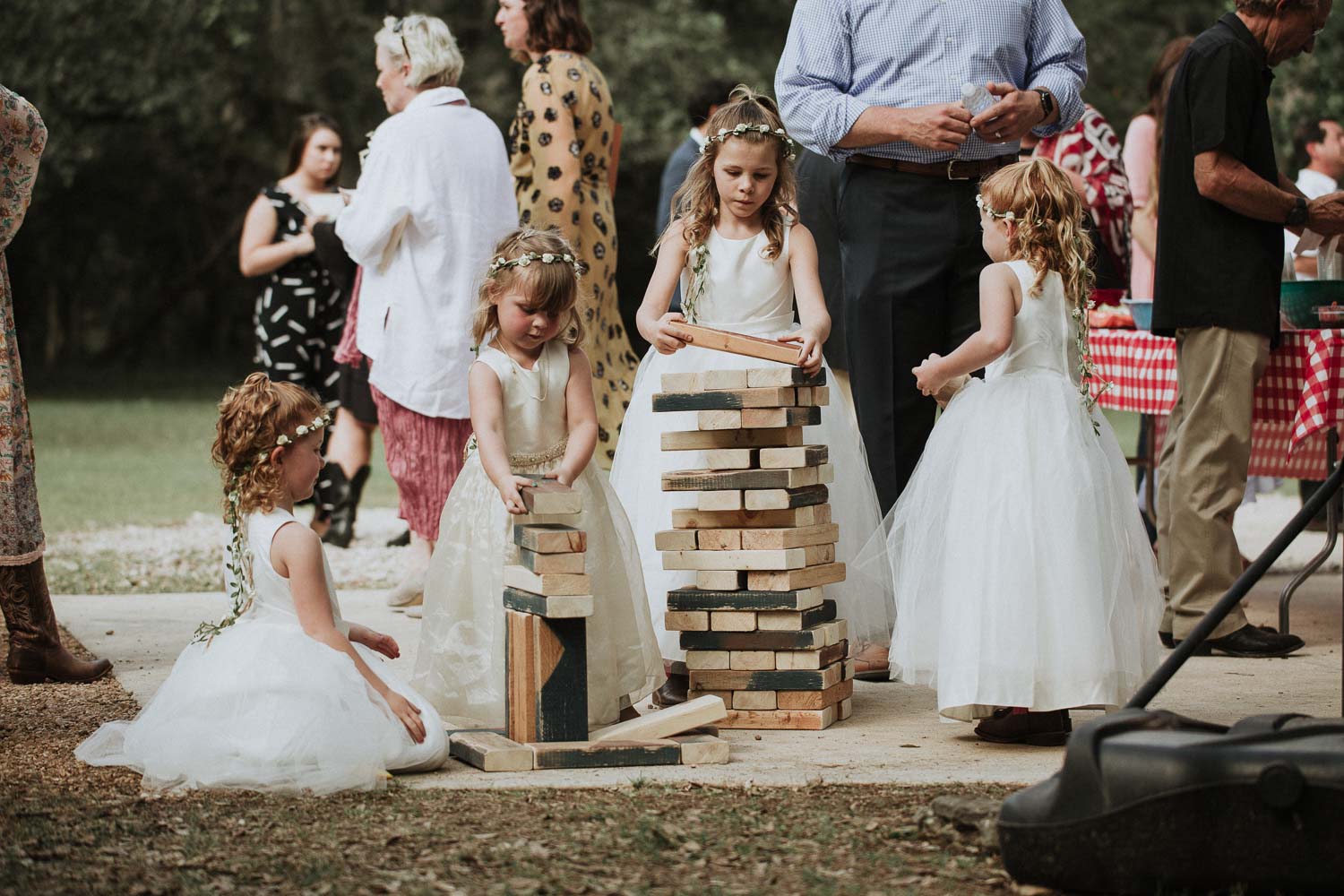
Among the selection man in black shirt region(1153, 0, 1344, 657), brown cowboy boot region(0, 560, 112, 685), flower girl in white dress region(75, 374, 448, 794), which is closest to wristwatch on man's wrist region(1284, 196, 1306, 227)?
man in black shirt region(1153, 0, 1344, 657)

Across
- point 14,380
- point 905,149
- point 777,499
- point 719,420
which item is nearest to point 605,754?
point 777,499

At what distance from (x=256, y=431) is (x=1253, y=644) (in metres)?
3.43

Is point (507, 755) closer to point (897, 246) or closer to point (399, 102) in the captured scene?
point (897, 246)

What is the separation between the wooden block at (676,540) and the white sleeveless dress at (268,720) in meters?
0.88

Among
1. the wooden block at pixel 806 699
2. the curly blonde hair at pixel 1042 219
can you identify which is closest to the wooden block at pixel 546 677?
the wooden block at pixel 806 699

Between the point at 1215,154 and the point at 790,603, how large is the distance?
226 cm

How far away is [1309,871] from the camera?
2793 mm

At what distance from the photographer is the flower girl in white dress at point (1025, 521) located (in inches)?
165

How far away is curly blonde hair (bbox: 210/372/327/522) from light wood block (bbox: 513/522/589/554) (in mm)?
620

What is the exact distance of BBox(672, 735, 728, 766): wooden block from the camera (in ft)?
13.4

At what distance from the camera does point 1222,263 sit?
5613 mm

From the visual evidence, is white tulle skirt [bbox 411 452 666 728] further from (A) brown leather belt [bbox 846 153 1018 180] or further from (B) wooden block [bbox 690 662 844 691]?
(A) brown leather belt [bbox 846 153 1018 180]

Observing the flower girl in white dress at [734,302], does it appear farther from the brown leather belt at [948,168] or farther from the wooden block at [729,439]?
the brown leather belt at [948,168]

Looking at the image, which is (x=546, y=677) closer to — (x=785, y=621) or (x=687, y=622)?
(x=687, y=622)
